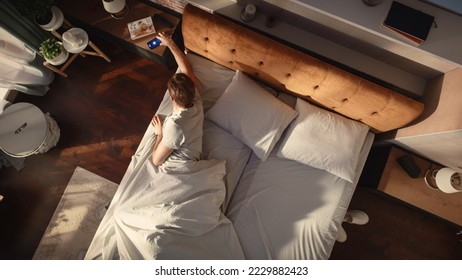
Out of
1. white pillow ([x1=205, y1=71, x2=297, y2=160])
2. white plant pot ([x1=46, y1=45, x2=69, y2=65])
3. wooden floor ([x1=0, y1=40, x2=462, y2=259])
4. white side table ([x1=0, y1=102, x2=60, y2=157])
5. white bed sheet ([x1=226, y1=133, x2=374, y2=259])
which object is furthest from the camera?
wooden floor ([x1=0, y1=40, x2=462, y2=259])

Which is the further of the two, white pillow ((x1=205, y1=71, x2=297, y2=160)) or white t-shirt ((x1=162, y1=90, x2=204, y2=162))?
white pillow ((x1=205, y1=71, x2=297, y2=160))

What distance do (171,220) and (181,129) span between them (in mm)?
609

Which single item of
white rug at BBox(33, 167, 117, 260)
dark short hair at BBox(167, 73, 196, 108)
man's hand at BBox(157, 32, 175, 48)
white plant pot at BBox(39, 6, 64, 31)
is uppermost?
man's hand at BBox(157, 32, 175, 48)

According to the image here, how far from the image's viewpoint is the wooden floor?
246 cm

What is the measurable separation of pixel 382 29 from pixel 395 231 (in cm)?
195

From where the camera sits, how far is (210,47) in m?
2.05

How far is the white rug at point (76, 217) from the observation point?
7.89ft

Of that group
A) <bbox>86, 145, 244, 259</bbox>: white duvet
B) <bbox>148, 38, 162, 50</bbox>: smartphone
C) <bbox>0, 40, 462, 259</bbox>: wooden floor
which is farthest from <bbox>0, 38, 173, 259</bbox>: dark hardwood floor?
<bbox>86, 145, 244, 259</bbox>: white duvet

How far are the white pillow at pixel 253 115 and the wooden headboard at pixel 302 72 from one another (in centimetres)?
18

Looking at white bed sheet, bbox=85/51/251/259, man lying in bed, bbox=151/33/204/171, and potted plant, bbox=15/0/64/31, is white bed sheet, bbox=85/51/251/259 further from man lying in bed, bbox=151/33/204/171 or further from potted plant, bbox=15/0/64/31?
potted plant, bbox=15/0/64/31

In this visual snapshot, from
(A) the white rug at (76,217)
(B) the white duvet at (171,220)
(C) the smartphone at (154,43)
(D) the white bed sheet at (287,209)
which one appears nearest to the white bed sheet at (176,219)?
(B) the white duvet at (171,220)

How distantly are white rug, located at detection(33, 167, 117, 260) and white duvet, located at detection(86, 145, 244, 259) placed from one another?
609 mm

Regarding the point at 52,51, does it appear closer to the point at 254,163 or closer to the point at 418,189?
the point at 254,163

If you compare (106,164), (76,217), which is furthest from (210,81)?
(76,217)
